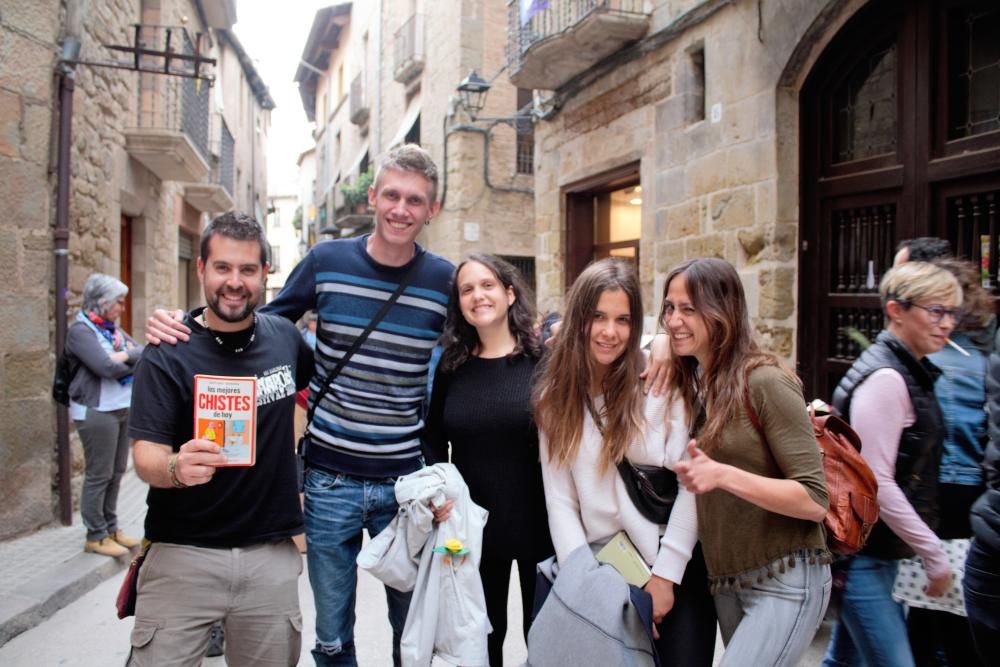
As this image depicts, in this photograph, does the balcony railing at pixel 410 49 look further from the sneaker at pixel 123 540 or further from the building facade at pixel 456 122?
the sneaker at pixel 123 540

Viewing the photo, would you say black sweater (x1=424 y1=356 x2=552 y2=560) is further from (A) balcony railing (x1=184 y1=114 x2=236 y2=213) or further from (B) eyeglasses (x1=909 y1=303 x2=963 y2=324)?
(A) balcony railing (x1=184 y1=114 x2=236 y2=213)

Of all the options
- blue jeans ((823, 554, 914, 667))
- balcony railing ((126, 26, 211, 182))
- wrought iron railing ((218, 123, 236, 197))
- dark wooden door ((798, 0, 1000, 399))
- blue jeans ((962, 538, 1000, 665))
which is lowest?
blue jeans ((823, 554, 914, 667))

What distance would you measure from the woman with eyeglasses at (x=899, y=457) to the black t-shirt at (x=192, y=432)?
1825 millimetres

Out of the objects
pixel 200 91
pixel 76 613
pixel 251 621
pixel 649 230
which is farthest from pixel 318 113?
pixel 251 621

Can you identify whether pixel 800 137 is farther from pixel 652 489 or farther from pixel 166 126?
pixel 166 126

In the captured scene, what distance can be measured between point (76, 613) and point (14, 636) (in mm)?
359

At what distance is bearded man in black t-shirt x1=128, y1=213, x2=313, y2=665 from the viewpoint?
6.86 feet

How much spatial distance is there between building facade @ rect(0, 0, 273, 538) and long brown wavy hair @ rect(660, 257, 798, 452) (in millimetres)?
4942

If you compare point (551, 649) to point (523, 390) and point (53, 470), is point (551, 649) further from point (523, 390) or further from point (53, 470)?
point (53, 470)

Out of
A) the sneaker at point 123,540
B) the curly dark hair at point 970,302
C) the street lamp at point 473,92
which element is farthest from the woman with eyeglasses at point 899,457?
the street lamp at point 473,92

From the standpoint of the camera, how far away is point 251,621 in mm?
2219

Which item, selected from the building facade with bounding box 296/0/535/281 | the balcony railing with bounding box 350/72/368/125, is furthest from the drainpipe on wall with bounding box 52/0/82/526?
the balcony railing with bounding box 350/72/368/125

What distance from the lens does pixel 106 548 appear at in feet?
16.2

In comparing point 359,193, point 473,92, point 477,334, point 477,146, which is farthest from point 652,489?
point 359,193
